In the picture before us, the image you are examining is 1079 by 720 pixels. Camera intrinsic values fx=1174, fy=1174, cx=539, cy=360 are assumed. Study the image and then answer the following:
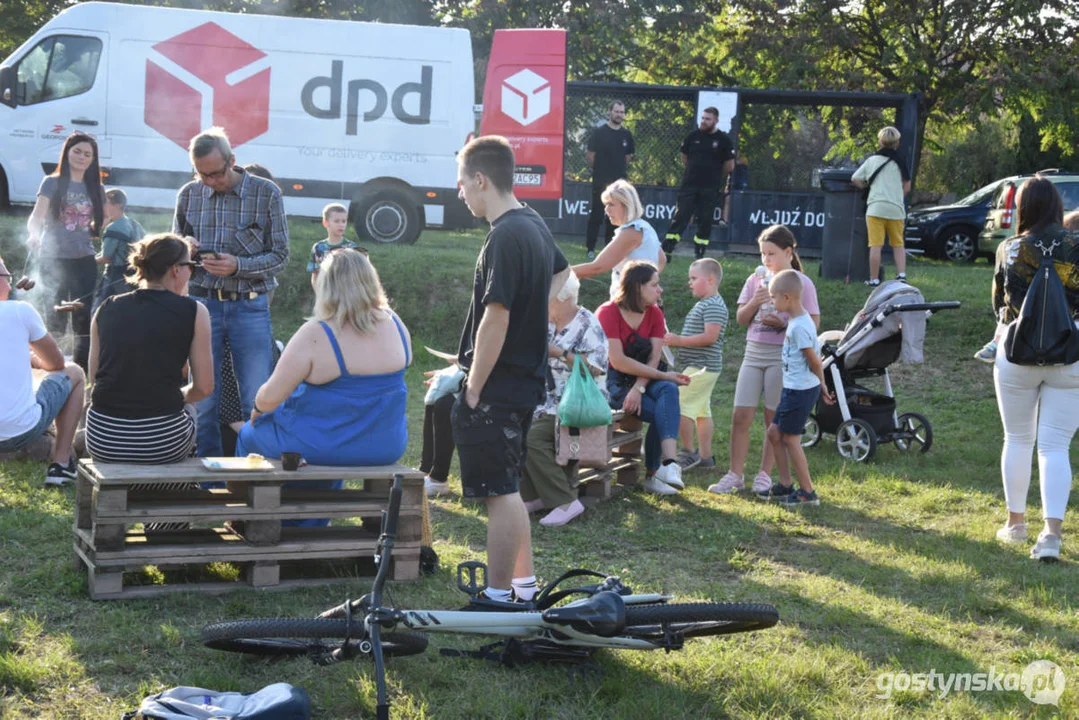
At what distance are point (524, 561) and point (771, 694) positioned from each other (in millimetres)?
1058

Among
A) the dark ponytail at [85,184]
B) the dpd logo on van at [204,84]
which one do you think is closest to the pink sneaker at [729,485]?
the dark ponytail at [85,184]

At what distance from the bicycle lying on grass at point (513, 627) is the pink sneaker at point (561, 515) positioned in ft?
7.46

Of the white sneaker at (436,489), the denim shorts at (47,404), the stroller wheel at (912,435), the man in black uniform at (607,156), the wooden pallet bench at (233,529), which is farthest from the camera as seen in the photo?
the man in black uniform at (607,156)

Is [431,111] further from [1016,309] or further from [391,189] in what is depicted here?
[1016,309]

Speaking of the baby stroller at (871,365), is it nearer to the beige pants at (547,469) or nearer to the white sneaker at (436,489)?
the beige pants at (547,469)

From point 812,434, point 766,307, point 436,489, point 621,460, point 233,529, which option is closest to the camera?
point 233,529

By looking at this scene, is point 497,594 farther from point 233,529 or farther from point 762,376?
point 762,376

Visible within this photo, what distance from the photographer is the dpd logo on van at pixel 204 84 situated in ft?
48.8

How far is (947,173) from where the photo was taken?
113 ft

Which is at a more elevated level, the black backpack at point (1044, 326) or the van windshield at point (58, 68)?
the van windshield at point (58, 68)

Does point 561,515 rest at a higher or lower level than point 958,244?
lower

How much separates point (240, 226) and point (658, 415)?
278 cm

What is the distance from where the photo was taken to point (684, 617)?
13.1 feet

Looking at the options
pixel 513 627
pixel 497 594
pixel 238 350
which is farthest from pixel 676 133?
pixel 513 627
